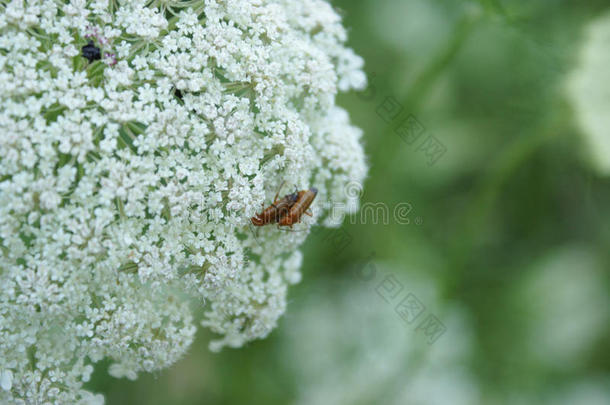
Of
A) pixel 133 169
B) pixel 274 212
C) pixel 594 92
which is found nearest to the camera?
pixel 133 169

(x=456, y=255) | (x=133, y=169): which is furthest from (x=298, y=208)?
(x=456, y=255)

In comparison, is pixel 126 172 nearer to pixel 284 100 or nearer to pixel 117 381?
pixel 284 100

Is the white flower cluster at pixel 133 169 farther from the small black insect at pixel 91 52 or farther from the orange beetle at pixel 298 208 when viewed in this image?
the orange beetle at pixel 298 208

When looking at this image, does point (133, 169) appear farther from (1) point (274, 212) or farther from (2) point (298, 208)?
(2) point (298, 208)

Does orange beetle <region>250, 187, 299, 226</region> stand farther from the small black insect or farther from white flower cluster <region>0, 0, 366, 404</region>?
the small black insect

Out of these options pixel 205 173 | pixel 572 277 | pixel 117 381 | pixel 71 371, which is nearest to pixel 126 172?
pixel 205 173

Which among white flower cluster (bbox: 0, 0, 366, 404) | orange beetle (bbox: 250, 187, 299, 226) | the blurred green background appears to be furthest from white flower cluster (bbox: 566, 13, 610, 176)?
orange beetle (bbox: 250, 187, 299, 226)
